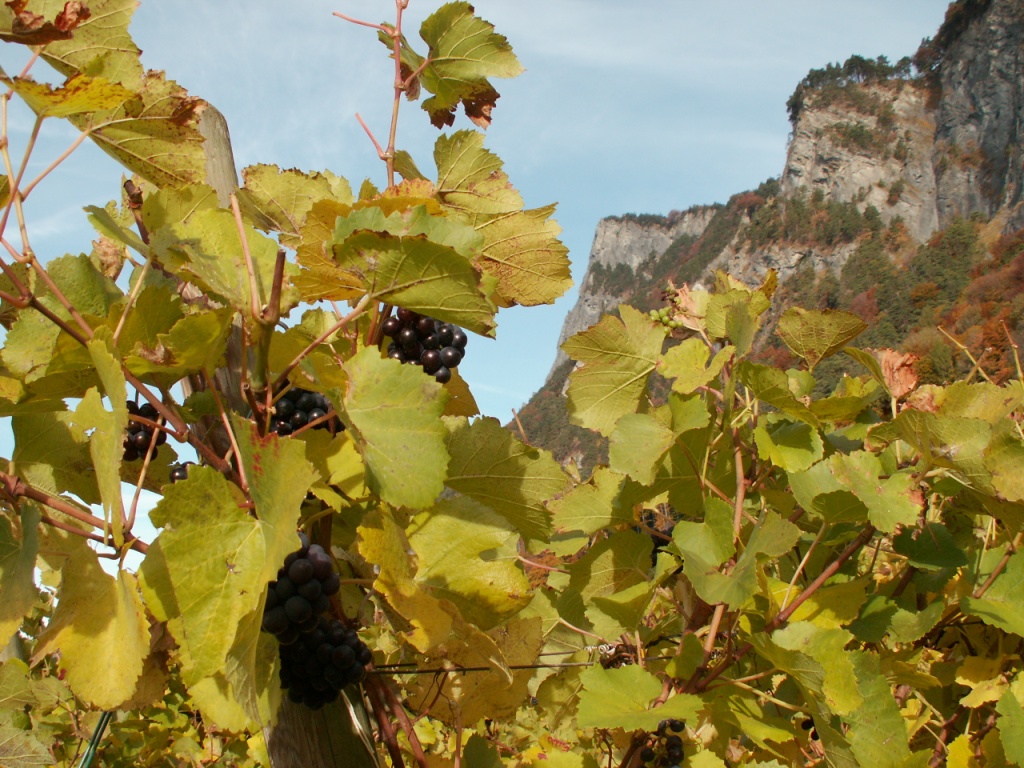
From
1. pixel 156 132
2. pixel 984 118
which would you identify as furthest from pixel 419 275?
pixel 984 118

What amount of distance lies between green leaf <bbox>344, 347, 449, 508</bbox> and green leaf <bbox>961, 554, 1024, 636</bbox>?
921mm

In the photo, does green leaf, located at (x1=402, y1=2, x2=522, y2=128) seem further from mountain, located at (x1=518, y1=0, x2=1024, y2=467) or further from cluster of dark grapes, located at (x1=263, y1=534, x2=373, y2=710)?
mountain, located at (x1=518, y1=0, x2=1024, y2=467)

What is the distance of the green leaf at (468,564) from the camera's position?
0.90 metres

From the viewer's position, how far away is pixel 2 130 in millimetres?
837

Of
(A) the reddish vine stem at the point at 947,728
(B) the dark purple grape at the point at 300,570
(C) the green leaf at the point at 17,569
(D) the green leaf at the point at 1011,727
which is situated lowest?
(A) the reddish vine stem at the point at 947,728

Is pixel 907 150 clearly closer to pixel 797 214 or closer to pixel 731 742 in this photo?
pixel 797 214

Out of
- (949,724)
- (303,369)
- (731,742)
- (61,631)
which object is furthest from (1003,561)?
(61,631)


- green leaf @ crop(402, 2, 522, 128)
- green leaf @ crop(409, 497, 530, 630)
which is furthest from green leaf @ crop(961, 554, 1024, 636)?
green leaf @ crop(402, 2, 522, 128)

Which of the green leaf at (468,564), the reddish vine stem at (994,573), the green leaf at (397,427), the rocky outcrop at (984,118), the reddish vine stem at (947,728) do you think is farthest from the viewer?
the rocky outcrop at (984,118)

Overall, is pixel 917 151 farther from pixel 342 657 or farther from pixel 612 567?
pixel 342 657

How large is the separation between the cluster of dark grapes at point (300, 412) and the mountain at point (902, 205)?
1268 inches

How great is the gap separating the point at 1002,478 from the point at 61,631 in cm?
117

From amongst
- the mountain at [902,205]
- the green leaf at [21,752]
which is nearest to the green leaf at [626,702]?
the green leaf at [21,752]

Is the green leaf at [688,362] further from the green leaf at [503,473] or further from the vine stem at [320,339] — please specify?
the vine stem at [320,339]
